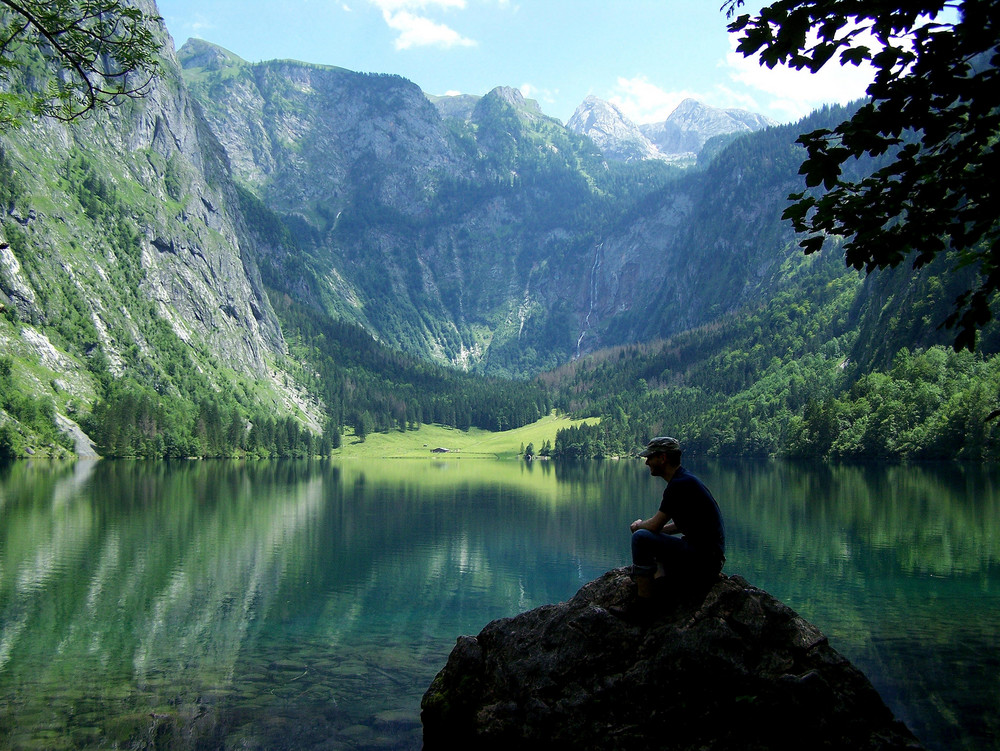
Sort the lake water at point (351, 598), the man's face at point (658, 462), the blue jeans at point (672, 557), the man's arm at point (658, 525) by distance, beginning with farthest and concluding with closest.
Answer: the lake water at point (351, 598) < the man's face at point (658, 462) < the man's arm at point (658, 525) < the blue jeans at point (672, 557)

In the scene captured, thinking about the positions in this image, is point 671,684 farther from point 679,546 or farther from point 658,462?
point 658,462

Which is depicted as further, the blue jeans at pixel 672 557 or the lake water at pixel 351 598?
the lake water at pixel 351 598

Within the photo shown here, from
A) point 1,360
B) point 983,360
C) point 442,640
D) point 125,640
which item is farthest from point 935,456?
point 1,360

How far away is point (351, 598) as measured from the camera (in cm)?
3797

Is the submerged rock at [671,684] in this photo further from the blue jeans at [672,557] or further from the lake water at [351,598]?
the lake water at [351,598]

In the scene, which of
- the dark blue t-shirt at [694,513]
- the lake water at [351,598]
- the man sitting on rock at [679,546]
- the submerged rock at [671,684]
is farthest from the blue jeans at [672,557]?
the lake water at [351,598]

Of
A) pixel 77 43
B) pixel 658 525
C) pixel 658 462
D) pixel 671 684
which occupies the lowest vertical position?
pixel 671 684

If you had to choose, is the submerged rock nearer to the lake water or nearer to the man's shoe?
the man's shoe

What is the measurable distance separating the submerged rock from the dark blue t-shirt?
86 centimetres

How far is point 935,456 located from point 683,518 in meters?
137

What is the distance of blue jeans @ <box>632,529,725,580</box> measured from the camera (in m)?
12.8

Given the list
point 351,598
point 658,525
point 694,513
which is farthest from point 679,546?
point 351,598

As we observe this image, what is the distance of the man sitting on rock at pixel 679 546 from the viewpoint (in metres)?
→ 12.9

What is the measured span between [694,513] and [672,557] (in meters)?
0.86
